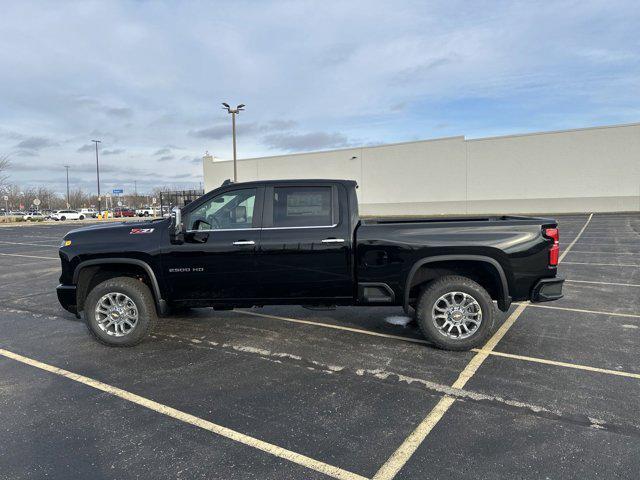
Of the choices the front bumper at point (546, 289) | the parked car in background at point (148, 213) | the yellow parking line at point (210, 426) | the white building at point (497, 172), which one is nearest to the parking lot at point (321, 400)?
the yellow parking line at point (210, 426)

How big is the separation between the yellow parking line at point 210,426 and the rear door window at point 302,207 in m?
2.25

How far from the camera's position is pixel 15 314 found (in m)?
6.85

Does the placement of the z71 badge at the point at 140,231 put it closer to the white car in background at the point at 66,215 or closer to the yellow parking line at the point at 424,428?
the yellow parking line at the point at 424,428

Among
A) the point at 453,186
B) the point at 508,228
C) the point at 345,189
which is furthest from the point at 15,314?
the point at 453,186

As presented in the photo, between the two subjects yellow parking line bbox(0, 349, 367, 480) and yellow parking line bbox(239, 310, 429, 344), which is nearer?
yellow parking line bbox(0, 349, 367, 480)

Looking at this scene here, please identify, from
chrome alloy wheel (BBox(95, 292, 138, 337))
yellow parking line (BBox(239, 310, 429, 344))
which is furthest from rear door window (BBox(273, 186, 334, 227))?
chrome alloy wheel (BBox(95, 292, 138, 337))

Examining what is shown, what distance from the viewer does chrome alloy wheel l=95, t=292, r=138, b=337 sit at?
513 cm

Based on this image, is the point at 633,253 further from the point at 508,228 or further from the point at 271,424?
the point at 271,424

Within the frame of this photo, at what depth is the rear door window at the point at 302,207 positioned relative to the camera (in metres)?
5.09

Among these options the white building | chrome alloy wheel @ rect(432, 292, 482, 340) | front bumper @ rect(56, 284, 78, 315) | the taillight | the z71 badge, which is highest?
the white building

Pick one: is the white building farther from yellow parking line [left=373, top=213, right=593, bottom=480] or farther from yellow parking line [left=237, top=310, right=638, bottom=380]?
yellow parking line [left=373, top=213, right=593, bottom=480]

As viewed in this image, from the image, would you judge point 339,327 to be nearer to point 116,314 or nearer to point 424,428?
point 424,428

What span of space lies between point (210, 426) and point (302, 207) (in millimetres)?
2617

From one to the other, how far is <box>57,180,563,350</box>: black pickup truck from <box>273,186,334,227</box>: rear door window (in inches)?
0.5
